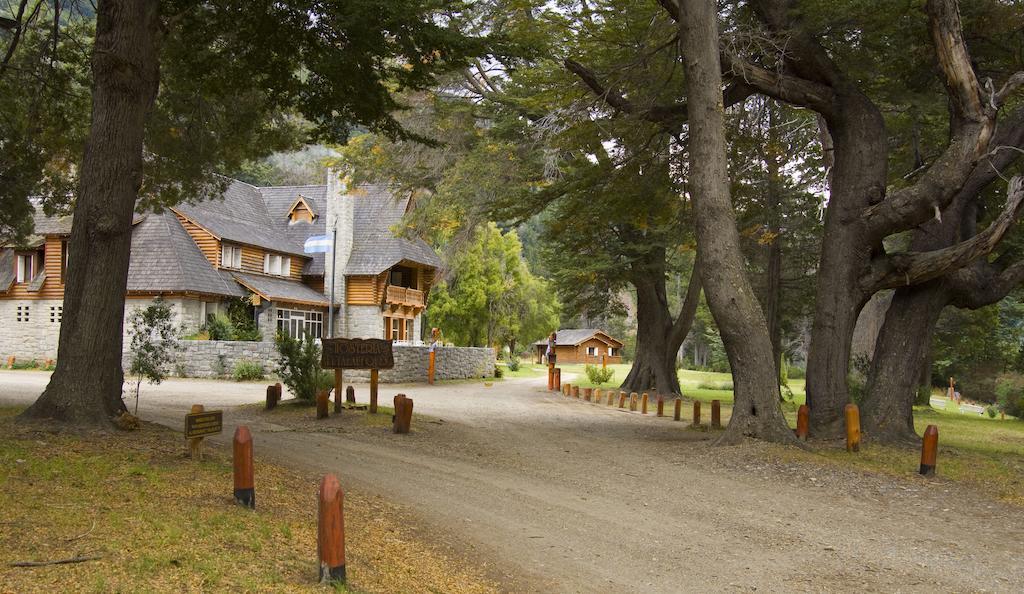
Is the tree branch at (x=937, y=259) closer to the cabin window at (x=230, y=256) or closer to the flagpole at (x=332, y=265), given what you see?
the flagpole at (x=332, y=265)

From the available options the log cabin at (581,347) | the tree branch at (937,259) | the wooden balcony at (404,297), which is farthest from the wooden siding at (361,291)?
the log cabin at (581,347)

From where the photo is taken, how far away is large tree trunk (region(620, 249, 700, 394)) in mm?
27953

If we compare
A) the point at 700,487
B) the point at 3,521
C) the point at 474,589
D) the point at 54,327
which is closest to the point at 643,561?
the point at 474,589

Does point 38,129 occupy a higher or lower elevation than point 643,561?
higher

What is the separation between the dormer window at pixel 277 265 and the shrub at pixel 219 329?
6059 millimetres

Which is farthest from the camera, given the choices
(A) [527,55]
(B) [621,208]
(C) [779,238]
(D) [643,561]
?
(C) [779,238]

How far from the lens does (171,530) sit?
6223 mm

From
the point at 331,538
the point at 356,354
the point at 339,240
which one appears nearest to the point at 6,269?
the point at 339,240

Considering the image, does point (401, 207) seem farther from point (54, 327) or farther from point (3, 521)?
point (3, 521)

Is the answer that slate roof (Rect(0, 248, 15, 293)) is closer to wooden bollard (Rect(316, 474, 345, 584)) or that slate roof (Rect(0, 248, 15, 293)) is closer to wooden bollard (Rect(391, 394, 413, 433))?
wooden bollard (Rect(391, 394, 413, 433))

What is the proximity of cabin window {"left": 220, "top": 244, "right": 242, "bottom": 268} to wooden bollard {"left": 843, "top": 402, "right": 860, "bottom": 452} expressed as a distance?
28.3m

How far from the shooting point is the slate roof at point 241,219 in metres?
34.8

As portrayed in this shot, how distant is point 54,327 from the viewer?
113ft

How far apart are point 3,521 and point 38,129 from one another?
12.6m
